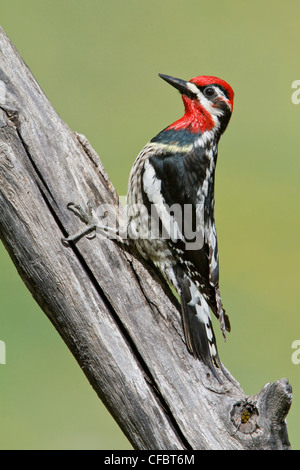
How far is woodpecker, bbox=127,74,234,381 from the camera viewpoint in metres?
3.19

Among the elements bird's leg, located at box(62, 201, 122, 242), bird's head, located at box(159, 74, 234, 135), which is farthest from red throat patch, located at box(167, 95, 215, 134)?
bird's leg, located at box(62, 201, 122, 242)

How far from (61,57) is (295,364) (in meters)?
5.13

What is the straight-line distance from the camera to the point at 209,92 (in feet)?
11.5

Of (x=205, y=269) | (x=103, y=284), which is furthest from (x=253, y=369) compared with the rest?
(x=103, y=284)

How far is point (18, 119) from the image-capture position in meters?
2.86

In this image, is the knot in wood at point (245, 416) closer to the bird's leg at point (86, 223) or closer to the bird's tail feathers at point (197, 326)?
the bird's tail feathers at point (197, 326)

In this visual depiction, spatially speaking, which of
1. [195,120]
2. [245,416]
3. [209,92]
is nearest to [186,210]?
[195,120]

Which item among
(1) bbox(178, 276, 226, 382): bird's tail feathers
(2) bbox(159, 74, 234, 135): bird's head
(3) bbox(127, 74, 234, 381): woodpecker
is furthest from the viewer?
(2) bbox(159, 74, 234, 135): bird's head

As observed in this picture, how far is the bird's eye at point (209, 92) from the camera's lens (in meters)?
3.48

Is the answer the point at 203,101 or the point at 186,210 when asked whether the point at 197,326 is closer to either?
the point at 186,210

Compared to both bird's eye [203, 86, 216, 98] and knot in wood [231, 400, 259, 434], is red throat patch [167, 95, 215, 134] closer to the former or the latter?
bird's eye [203, 86, 216, 98]

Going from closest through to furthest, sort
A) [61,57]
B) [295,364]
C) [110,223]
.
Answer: [110,223] < [295,364] < [61,57]

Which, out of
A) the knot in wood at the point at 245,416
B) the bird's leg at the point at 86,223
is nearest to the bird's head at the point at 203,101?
the bird's leg at the point at 86,223
